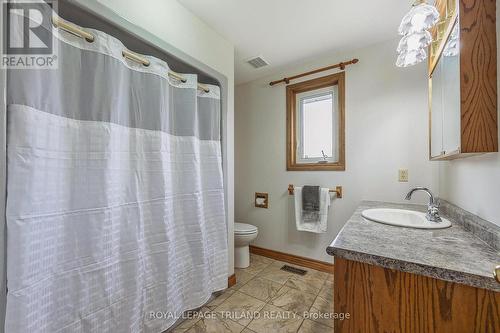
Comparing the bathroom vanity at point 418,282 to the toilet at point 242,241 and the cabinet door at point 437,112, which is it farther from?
the toilet at point 242,241

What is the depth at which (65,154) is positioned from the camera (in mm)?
948

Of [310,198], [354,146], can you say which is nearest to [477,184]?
[354,146]

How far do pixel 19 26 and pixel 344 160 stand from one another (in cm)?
231

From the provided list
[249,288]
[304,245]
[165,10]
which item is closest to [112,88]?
[165,10]

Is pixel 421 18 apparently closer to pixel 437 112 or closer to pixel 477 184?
pixel 437 112

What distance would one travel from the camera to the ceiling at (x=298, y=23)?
5.08 ft

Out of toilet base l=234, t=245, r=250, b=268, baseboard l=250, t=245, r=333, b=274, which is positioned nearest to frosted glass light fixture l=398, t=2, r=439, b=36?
baseboard l=250, t=245, r=333, b=274

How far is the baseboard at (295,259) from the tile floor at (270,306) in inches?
2.6

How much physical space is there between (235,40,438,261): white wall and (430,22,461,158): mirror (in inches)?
15.1

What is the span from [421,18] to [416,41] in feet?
0.37

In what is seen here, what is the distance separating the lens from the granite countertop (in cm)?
65

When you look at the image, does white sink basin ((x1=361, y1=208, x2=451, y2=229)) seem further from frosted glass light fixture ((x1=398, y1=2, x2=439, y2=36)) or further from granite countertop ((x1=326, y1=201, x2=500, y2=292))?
frosted glass light fixture ((x1=398, y1=2, x2=439, y2=36))

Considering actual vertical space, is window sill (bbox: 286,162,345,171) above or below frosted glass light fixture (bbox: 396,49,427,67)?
below

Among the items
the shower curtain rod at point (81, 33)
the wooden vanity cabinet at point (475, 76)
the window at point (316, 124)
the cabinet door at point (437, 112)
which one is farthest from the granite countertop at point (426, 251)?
the shower curtain rod at point (81, 33)
